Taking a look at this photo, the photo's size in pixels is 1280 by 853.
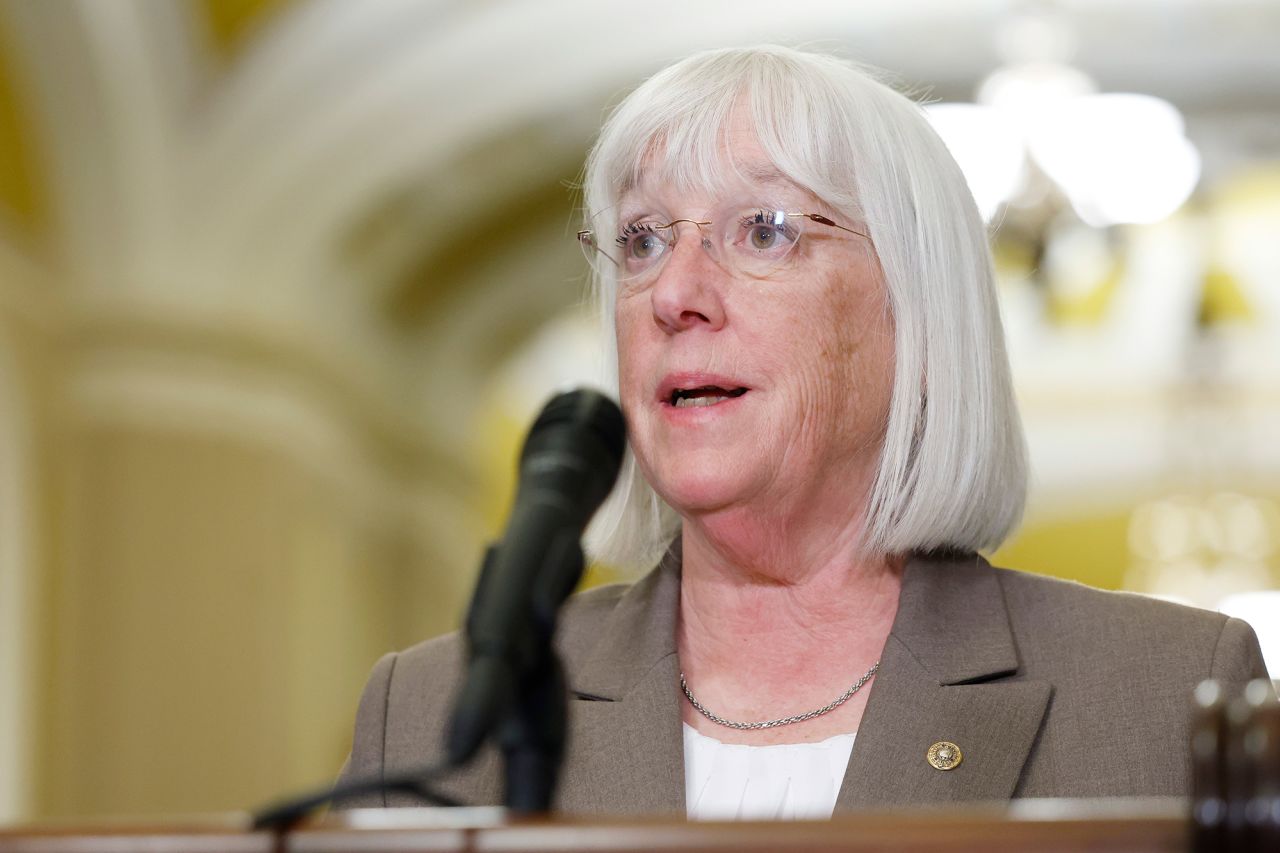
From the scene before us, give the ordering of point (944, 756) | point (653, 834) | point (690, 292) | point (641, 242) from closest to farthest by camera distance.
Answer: point (653, 834) < point (944, 756) < point (690, 292) < point (641, 242)

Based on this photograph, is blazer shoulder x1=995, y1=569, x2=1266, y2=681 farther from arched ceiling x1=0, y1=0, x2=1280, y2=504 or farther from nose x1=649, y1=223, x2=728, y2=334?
arched ceiling x1=0, y1=0, x2=1280, y2=504

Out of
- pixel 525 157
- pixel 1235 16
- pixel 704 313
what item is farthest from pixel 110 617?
pixel 704 313

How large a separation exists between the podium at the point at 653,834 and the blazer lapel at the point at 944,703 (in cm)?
71

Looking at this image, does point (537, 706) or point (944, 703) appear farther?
point (944, 703)

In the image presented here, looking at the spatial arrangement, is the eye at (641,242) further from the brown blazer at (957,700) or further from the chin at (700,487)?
the brown blazer at (957,700)

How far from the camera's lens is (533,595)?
4.72 ft

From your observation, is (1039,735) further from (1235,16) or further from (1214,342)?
(1214,342)

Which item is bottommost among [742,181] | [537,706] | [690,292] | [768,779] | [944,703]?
[768,779]

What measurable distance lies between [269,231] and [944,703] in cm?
680

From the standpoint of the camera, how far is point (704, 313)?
2068 millimetres

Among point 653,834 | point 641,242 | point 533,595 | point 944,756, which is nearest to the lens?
point 653,834

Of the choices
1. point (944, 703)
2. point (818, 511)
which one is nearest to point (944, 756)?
point (944, 703)

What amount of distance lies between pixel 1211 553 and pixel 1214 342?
1873 millimetres

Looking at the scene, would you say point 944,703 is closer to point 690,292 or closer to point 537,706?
point 690,292
